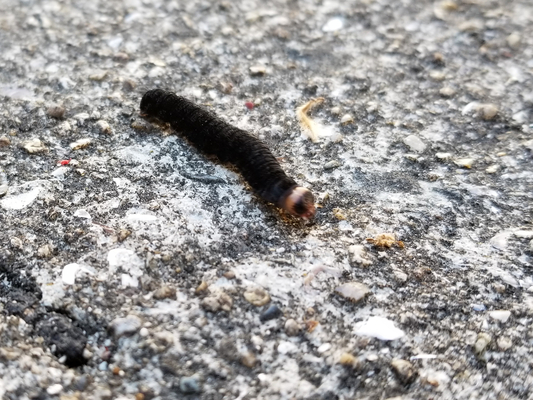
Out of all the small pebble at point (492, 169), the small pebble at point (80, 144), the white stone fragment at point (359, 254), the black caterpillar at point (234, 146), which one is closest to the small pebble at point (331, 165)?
the black caterpillar at point (234, 146)

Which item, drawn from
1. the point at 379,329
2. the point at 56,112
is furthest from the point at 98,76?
the point at 379,329

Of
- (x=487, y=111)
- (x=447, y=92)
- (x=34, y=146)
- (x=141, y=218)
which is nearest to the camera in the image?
(x=141, y=218)

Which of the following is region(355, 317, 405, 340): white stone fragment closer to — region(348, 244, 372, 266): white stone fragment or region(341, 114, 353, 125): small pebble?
region(348, 244, 372, 266): white stone fragment

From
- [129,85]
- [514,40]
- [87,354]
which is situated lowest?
[87,354]

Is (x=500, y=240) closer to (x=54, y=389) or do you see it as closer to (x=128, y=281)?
(x=128, y=281)

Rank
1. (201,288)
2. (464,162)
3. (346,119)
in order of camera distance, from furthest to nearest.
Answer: (346,119) < (464,162) < (201,288)

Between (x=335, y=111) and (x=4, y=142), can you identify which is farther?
(x=335, y=111)
